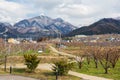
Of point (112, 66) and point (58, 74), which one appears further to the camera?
point (112, 66)

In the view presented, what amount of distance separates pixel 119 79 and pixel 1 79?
427 inches

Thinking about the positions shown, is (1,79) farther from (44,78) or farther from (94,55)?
(94,55)

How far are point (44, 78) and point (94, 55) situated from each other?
14.3 metres

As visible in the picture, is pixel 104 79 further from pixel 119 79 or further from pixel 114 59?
pixel 114 59

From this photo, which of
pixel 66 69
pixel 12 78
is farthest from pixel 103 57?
pixel 12 78

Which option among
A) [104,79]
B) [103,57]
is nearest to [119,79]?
[104,79]

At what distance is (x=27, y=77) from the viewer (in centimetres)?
3052

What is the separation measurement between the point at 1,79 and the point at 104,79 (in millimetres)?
9386

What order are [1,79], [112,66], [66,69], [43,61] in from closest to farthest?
[1,79] → [66,69] → [112,66] → [43,61]

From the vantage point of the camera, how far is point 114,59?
131ft

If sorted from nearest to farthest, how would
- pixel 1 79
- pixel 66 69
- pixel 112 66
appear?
pixel 1 79 < pixel 66 69 < pixel 112 66

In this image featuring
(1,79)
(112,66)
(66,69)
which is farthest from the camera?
(112,66)

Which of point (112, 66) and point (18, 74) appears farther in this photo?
point (112, 66)

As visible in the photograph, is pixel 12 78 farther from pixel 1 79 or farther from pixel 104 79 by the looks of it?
pixel 104 79
